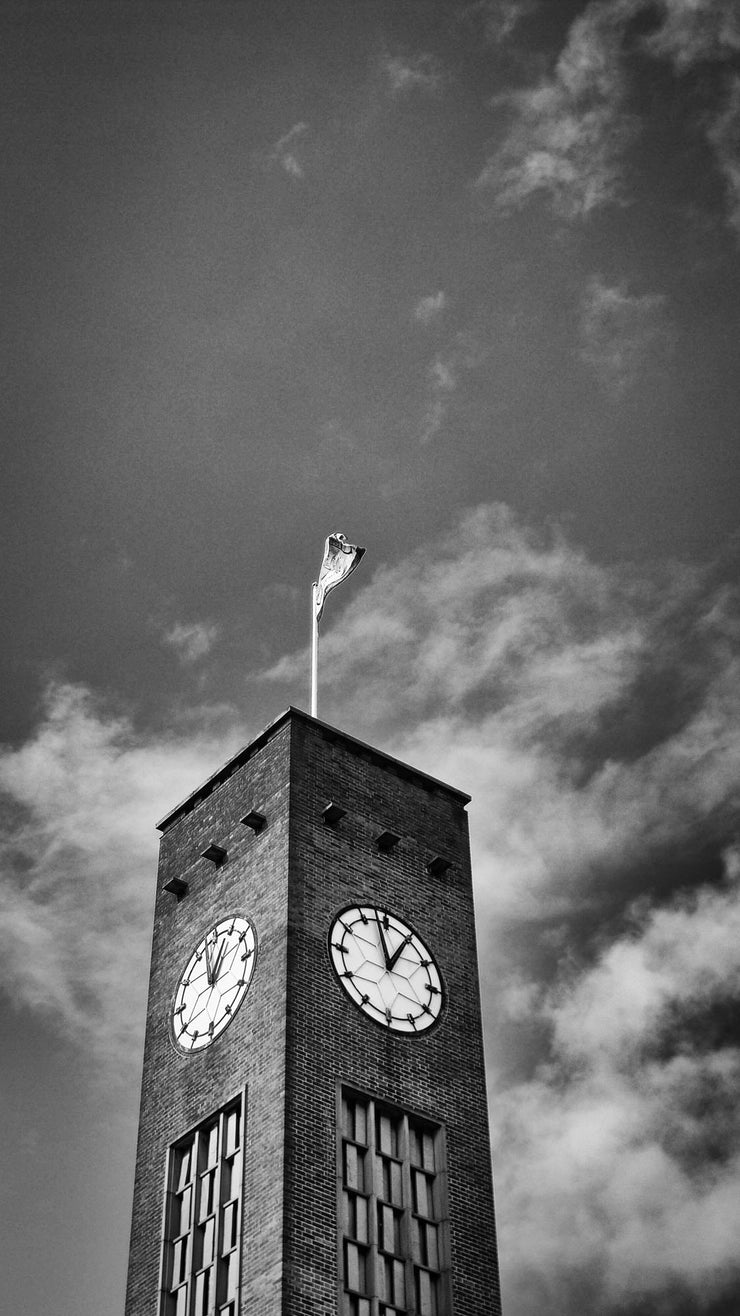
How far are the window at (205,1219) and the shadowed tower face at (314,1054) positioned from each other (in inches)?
1.5

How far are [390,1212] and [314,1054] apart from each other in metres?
2.90

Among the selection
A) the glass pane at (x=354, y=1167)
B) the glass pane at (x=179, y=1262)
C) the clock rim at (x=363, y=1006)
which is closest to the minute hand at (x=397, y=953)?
the clock rim at (x=363, y=1006)

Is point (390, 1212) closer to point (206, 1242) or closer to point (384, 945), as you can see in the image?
point (206, 1242)

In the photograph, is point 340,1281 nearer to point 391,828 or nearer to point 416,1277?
point 416,1277

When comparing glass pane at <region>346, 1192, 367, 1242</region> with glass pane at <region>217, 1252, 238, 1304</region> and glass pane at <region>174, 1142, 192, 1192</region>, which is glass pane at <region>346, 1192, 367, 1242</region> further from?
glass pane at <region>174, 1142, 192, 1192</region>

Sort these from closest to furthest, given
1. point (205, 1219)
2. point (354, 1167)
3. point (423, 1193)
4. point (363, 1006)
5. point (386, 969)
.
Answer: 1. point (354, 1167)
2. point (205, 1219)
3. point (423, 1193)
4. point (363, 1006)
5. point (386, 969)

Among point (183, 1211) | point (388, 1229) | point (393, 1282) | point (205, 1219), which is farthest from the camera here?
point (183, 1211)

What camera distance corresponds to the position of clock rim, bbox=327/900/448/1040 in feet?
98.9

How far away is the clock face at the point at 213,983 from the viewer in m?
30.7

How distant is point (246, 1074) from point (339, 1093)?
1.68m

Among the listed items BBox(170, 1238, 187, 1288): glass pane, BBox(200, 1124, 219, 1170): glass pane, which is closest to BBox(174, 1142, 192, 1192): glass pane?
BBox(200, 1124, 219, 1170): glass pane

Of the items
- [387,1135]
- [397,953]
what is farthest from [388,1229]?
[397,953]

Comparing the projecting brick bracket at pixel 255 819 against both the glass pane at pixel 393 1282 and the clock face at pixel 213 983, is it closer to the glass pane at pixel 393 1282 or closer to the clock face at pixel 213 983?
the clock face at pixel 213 983

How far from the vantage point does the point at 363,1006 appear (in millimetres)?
30219
